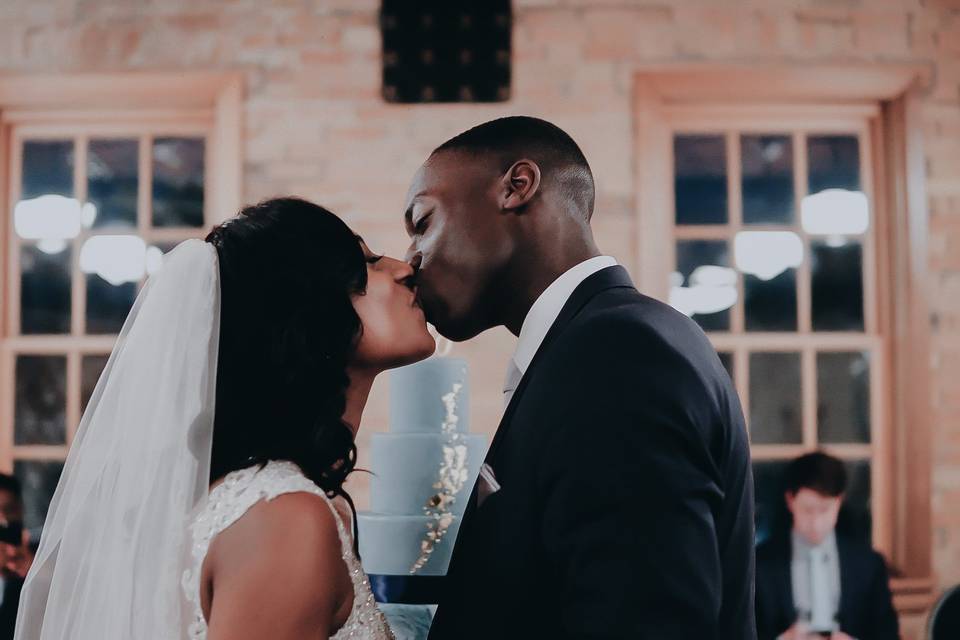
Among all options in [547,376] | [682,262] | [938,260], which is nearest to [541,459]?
[547,376]

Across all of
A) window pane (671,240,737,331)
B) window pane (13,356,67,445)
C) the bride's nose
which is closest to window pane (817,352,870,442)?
window pane (671,240,737,331)

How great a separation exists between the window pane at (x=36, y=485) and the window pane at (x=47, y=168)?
1.19m

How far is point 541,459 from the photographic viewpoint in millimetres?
1024

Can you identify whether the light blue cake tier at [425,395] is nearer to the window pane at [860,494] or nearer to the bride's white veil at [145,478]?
the bride's white veil at [145,478]

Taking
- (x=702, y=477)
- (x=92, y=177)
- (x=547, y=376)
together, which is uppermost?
(x=92, y=177)

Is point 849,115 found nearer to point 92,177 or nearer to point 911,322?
point 911,322

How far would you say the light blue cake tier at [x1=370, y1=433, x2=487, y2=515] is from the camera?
167cm

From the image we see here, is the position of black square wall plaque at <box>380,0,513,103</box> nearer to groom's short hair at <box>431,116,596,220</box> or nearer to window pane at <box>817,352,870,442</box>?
window pane at <box>817,352,870,442</box>

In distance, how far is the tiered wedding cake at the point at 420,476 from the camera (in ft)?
5.23

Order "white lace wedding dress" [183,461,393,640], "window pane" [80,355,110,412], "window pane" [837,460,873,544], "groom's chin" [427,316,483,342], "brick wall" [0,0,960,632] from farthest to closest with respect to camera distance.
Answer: "window pane" [80,355,110,412]
"window pane" [837,460,873,544]
"brick wall" [0,0,960,632]
"groom's chin" [427,316,483,342]
"white lace wedding dress" [183,461,393,640]

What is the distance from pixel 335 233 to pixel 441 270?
0.59 ft

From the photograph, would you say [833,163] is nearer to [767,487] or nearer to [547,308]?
[767,487]

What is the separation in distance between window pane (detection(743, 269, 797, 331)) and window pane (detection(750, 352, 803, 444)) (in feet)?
0.48

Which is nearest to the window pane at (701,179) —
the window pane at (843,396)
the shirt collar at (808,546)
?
the window pane at (843,396)
